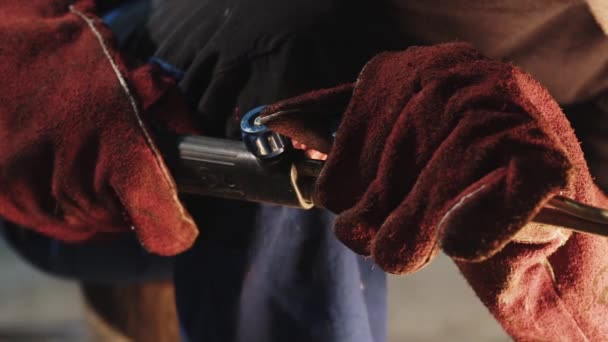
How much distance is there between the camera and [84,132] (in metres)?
0.46

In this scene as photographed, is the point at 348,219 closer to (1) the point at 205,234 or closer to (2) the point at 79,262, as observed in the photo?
(1) the point at 205,234

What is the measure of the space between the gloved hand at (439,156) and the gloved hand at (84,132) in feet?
0.34

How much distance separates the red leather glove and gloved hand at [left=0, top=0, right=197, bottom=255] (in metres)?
0.10

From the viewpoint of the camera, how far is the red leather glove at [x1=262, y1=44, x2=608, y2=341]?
31cm

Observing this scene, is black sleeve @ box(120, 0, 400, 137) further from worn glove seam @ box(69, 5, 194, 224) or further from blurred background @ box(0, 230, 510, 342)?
blurred background @ box(0, 230, 510, 342)

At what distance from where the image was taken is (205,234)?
51cm

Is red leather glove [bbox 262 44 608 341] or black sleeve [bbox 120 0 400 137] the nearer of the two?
red leather glove [bbox 262 44 608 341]

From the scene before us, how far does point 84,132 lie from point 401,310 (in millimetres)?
1156

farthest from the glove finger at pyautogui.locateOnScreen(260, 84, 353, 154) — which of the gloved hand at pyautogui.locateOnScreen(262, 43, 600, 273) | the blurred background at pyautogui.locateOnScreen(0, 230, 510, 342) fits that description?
the blurred background at pyautogui.locateOnScreen(0, 230, 510, 342)

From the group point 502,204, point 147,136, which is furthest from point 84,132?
point 502,204

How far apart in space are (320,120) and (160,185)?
4.7 inches

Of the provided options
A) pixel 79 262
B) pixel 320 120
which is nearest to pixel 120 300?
pixel 79 262

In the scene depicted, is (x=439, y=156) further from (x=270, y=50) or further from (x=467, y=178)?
(x=270, y=50)

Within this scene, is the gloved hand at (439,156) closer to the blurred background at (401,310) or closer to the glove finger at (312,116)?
the glove finger at (312,116)
